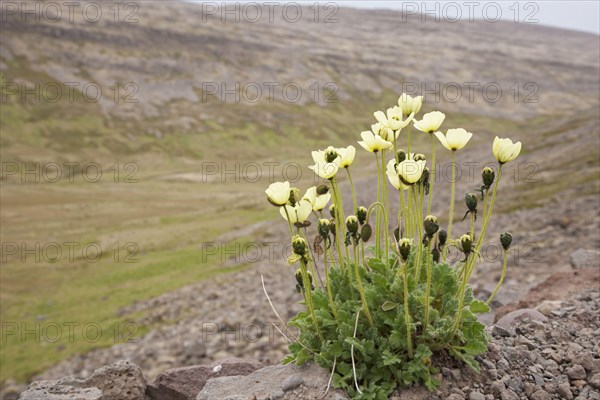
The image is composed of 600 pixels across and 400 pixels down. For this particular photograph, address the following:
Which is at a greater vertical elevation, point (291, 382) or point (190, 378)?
point (291, 382)

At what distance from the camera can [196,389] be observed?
7.11 meters

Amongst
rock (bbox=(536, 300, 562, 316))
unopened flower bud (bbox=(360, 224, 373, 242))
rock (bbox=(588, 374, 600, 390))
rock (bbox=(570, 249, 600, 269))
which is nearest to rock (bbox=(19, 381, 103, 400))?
unopened flower bud (bbox=(360, 224, 373, 242))

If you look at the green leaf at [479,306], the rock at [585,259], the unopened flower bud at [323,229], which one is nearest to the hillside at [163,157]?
the rock at [585,259]

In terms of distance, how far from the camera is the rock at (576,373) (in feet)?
16.7

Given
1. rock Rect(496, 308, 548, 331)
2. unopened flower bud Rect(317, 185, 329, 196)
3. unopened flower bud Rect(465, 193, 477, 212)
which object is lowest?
rock Rect(496, 308, 548, 331)

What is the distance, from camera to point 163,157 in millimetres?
125438

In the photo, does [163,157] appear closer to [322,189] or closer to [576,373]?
[322,189]

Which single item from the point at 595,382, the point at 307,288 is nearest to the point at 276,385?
the point at 307,288

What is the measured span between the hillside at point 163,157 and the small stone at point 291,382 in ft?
29.0

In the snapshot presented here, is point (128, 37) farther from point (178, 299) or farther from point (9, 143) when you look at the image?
point (178, 299)

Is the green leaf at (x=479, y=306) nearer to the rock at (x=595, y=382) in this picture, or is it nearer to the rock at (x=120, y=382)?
the rock at (x=595, y=382)

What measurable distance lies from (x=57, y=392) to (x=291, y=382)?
3743mm

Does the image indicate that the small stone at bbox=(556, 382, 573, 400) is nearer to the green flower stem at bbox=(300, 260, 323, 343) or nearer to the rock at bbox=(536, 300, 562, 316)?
the rock at bbox=(536, 300, 562, 316)

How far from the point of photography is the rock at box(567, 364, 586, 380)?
5078 millimetres
